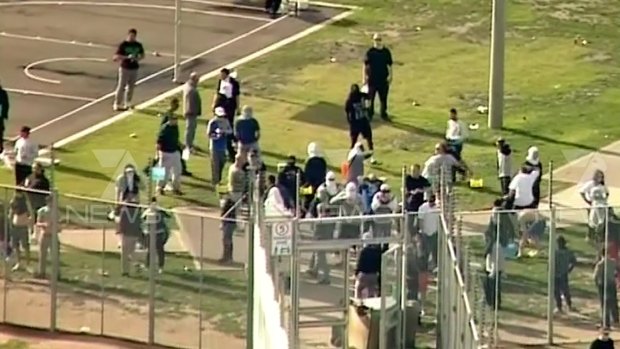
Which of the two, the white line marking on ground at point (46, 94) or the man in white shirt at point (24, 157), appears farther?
the white line marking on ground at point (46, 94)

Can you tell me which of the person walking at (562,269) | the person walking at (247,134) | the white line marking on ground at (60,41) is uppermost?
the white line marking on ground at (60,41)

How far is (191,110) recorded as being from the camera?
134 ft

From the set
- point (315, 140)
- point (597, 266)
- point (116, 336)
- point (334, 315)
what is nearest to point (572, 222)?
point (597, 266)

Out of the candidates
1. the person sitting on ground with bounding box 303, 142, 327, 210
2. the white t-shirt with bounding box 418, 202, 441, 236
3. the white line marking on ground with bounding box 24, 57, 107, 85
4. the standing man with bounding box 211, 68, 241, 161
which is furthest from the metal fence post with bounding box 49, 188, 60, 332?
the white line marking on ground with bounding box 24, 57, 107, 85

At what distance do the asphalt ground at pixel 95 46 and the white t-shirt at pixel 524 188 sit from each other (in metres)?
9.99

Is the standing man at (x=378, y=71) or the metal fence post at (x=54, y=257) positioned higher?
the standing man at (x=378, y=71)

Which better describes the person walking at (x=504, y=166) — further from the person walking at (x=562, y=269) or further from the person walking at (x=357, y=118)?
the person walking at (x=562, y=269)

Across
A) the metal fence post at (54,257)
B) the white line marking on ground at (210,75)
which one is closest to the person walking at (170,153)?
the white line marking on ground at (210,75)

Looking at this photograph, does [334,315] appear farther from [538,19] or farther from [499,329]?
[538,19]

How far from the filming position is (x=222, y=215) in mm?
34500

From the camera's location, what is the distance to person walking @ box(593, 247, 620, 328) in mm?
32219

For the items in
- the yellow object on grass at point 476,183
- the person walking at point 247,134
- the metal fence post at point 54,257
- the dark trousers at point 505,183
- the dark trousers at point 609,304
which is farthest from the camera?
the yellow object on grass at point 476,183

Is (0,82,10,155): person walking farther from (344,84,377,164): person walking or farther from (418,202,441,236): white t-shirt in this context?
(418,202,441,236): white t-shirt

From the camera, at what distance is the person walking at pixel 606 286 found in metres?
32.2
